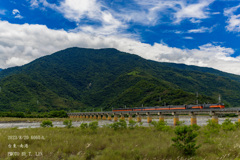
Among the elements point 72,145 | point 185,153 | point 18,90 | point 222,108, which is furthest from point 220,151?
point 18,90

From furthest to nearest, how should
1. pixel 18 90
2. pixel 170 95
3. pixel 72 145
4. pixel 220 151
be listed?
1. pixel 18 90
2. pixel 170 95
3. pixel 72 145
4. pixel 220 151

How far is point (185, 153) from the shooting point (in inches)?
496

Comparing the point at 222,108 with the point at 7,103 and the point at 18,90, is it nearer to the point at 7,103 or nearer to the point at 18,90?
the point at 7,103

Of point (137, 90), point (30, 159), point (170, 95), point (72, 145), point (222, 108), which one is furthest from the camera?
point (137, 90)

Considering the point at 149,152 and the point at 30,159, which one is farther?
the point at 149,152

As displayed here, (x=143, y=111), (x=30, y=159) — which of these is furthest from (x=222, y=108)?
(x=30, y=159)

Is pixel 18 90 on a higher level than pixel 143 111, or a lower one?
higher

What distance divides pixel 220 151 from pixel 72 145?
11.0 m

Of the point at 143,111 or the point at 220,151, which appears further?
the point at 143,111

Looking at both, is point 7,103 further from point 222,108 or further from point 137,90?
point 222,108

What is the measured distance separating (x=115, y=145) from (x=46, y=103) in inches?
7080

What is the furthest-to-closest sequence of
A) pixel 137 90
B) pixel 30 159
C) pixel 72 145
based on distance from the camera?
1. pixel 137 90
2. pixel 72 145
3. pixel 30 159

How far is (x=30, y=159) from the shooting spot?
10.8 m

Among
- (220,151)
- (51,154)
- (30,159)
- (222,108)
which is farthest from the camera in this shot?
(222,108)
